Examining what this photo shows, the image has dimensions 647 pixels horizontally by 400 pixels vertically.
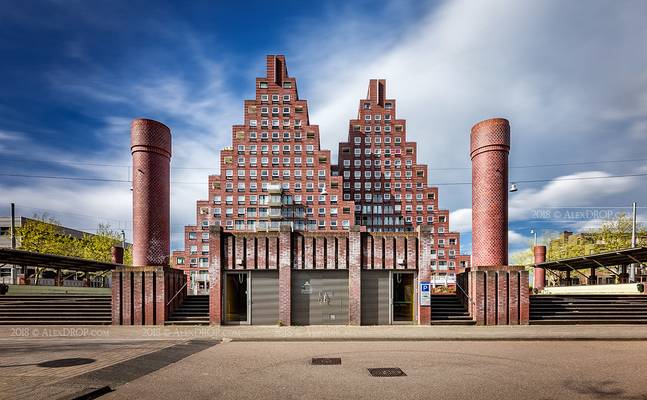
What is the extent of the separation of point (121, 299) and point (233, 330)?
6.39m

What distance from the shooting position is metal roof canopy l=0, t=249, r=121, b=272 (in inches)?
831

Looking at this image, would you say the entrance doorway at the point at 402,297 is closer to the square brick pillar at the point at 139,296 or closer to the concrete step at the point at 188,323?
the concrete step at the point at 188,323

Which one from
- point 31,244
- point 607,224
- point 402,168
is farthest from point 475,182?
point 402,168

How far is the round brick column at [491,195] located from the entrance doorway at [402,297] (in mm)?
4022

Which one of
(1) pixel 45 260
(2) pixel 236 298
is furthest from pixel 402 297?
(1) pixel 45 260

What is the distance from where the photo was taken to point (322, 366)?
419 inches

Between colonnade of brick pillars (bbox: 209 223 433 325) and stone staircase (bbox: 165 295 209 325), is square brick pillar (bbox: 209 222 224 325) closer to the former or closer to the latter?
colonnade of brick pillars (bbox: 209 223 433 325)

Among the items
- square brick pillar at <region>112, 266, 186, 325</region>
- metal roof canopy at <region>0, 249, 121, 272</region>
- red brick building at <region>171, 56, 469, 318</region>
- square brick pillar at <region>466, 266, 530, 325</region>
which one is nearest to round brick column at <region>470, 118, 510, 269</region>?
square brick pillar at <region>466, 266, 530, 325</region>

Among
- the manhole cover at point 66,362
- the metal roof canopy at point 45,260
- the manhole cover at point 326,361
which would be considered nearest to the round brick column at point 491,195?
the manhole cover at point 326,361

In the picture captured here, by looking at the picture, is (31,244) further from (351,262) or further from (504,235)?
(504,235)

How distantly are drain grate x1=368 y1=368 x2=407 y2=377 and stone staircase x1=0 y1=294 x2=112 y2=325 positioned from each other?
1537 cm

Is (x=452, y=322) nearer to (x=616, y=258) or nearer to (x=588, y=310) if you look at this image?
(x=588, y=310)

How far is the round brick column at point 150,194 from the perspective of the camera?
21.1 m

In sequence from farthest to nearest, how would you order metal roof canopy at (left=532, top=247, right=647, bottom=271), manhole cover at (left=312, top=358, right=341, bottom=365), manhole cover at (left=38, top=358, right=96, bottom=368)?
metal roof canopy at (left=532, top=247, right=647, bottom=271) < manhole cover at (left=312, top=358, right=341, bottom=365) < manhole cover at (left=38, top=358, right=96, bottom=368)
